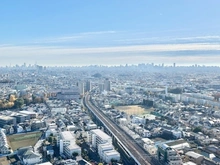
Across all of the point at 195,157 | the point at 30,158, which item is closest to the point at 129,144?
the point at 195,157

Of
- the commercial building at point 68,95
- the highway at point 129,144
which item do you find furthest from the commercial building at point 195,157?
the commercial building at point 68,95

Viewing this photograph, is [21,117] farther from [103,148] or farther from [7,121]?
[103,148]

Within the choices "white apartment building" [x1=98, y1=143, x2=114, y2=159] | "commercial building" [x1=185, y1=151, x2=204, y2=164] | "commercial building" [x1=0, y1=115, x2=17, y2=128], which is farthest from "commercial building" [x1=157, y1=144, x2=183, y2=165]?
"commercial building" [x1=0, y1=115, x2=17, y2=128]

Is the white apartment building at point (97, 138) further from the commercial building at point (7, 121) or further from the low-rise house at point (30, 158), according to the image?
the commercial building at point (7, 121)

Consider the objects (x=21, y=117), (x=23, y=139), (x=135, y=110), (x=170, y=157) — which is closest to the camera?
(x=170, y=157)

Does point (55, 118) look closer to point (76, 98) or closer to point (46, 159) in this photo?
point (46, 159)

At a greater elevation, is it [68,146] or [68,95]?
[68,95]

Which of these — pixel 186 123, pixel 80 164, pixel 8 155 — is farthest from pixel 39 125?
pixel 186 123

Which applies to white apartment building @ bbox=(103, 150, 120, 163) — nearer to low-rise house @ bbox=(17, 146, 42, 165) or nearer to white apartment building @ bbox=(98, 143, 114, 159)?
white apartment building @ bbox=(98, 143, 114, 159)
